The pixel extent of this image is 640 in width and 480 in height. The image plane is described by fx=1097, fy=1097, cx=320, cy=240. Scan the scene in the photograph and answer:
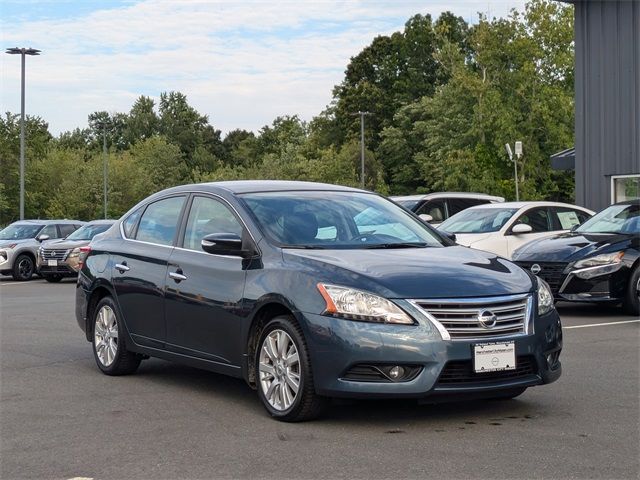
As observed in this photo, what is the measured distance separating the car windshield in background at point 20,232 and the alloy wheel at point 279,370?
74.2 feet

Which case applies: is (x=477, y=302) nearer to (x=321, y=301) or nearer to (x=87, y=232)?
(x=321, y=301)

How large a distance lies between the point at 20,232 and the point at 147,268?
2157 cm

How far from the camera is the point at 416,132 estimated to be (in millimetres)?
76875

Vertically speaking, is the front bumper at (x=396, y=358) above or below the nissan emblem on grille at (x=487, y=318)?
below

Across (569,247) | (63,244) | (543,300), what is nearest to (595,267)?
(569,247)

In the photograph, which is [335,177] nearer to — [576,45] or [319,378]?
[576,45]

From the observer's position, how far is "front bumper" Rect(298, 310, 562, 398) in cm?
661

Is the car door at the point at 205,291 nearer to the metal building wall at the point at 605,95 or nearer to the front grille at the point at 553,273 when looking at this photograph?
the front grille at the point at 553,273

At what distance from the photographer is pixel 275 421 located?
7137 mm

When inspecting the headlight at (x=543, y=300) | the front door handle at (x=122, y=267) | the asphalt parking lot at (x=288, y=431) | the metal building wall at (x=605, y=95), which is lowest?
the asphalt parking lot at (x=288, y=431)

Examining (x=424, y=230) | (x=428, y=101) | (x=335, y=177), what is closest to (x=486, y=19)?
(x=428, y=101)

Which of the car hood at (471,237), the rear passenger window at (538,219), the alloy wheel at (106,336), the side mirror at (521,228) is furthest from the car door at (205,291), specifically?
the rear passenger window at (538,219)

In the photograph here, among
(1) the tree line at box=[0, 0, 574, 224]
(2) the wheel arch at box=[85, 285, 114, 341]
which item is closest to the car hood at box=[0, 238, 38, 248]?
(2) the wheel arch at box=[85, 285, 114, 341]

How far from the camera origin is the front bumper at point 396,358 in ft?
21.7
